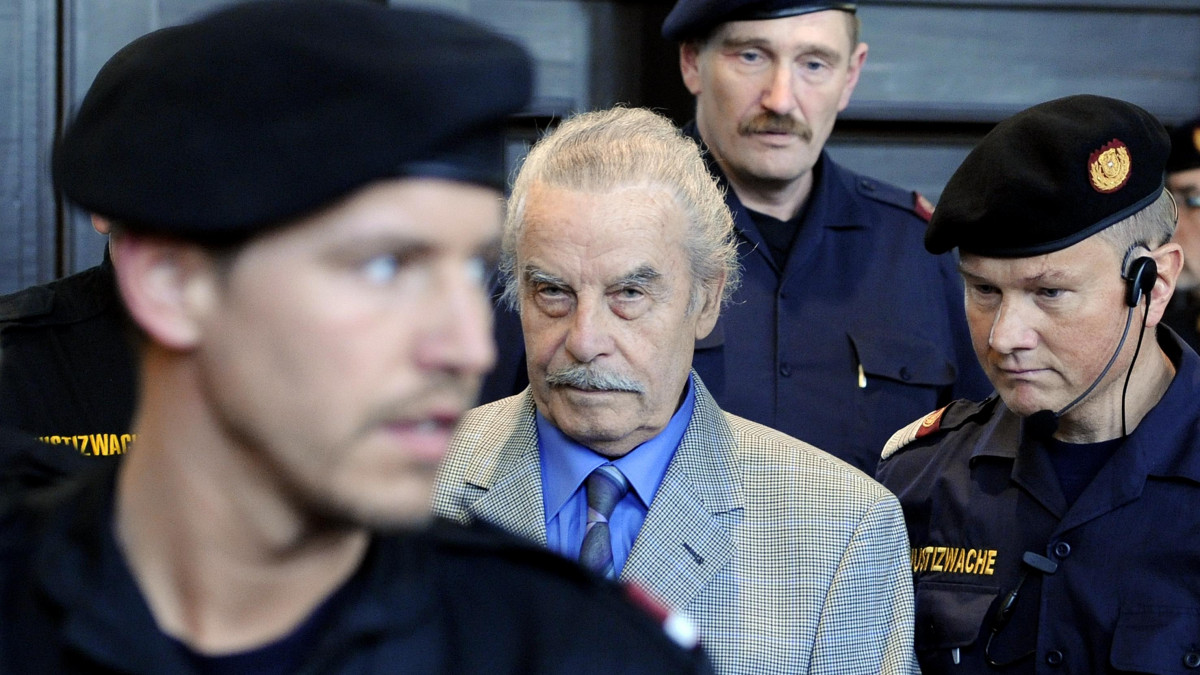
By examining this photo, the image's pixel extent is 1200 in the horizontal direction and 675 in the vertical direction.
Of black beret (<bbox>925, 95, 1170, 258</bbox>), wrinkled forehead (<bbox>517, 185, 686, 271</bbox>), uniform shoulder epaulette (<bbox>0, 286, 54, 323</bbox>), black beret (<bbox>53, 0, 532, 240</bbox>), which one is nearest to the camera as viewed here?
black beret (<bbox>53, 0, 532, 240</bbox>)

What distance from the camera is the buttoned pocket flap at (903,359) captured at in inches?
109

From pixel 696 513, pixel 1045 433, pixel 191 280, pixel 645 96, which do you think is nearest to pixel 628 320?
pixel 696 513

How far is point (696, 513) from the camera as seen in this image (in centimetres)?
201

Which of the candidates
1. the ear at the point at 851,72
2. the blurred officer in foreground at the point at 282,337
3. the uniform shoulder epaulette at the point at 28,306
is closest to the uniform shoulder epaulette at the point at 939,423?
the ear at the point at 851,72

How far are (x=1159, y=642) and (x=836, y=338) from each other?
935 millimetres

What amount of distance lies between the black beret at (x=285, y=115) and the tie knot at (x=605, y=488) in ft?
3.52

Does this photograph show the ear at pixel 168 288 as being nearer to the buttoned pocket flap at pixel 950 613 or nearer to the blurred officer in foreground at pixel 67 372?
the blurred officer in foreground at pixel 67 372

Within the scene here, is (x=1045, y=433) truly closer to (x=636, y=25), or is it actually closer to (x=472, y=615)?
(x=472, y=615)

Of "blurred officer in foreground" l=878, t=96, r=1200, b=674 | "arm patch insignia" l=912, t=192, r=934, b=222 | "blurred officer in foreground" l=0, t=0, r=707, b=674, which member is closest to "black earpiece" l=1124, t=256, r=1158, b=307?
"blurred officer in foreground" l=878, t=96, r=1200, b=674

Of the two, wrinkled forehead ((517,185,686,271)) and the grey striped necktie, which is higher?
wrinkled forehead ((517,185,686,271))

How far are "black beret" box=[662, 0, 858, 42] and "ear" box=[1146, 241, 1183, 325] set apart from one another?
35.5 inches

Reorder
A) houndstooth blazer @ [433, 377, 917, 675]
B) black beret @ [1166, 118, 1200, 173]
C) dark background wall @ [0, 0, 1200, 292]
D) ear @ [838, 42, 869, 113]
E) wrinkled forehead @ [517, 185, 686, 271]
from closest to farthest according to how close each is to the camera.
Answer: houndstooth blazer @ [433, 377, 917, 675] → wrinkled forehead @ [517, 185, 686, 271] → ear @ [838, 42, 869, 113] → black beret @ [1166, 118, 1200, 173] → dark background wall @ [0, 0, 1200, 292]

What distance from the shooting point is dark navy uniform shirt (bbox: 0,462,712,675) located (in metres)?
1.04

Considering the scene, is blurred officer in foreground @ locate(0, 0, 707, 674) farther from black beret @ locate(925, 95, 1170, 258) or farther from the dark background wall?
the dark background wall
